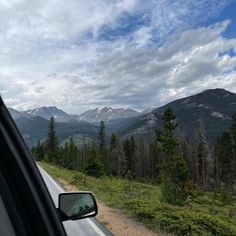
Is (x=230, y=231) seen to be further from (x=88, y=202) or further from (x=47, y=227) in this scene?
(x=47, y=227)

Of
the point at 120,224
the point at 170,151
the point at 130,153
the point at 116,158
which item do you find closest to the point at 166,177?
the point at 120,224

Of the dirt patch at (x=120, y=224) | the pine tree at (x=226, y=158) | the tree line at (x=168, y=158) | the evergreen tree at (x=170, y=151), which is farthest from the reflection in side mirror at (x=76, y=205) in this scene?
the pine tree at (x=226, y=158)

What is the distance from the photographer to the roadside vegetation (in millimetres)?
15000

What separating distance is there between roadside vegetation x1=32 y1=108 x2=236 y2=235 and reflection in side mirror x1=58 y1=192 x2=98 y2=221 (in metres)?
9.81

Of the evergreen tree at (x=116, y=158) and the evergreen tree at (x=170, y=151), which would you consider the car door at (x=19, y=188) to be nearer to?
the evergreen tree at (x=170, y=151)

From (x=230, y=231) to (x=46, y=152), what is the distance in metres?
95.1

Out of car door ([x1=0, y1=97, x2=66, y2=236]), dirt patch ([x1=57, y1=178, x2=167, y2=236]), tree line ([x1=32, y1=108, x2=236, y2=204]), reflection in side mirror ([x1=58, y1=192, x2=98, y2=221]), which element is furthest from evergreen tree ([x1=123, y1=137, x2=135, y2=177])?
car door ([x1=0, y1=97, x2=66, y2=236])

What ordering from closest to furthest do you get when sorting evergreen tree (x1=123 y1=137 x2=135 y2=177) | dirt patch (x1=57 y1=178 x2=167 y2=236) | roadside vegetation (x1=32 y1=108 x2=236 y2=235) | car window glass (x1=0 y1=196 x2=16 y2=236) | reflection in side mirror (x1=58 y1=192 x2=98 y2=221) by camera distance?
car window glass (x1=0 y1=196 x2=16 y2=236) → reflection in side mirror (x1=58 y1=192 x2=98 y2=221) → dirt patch (x1=57 y1=178 x2=167 y2=236) → roadside vegetation (x1=32 y1=108 x2=236 y2=235) → evergreen tree (x1=123 y1=137 x2=135 y2=177)

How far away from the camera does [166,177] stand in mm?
28578

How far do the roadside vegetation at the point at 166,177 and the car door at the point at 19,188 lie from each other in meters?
11.0

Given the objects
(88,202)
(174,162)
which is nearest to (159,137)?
(174,162)

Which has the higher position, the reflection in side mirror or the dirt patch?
the reflection in side mirror

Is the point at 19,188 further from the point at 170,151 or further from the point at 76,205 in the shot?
the point at 170,151

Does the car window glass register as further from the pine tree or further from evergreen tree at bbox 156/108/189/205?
the pine tree
